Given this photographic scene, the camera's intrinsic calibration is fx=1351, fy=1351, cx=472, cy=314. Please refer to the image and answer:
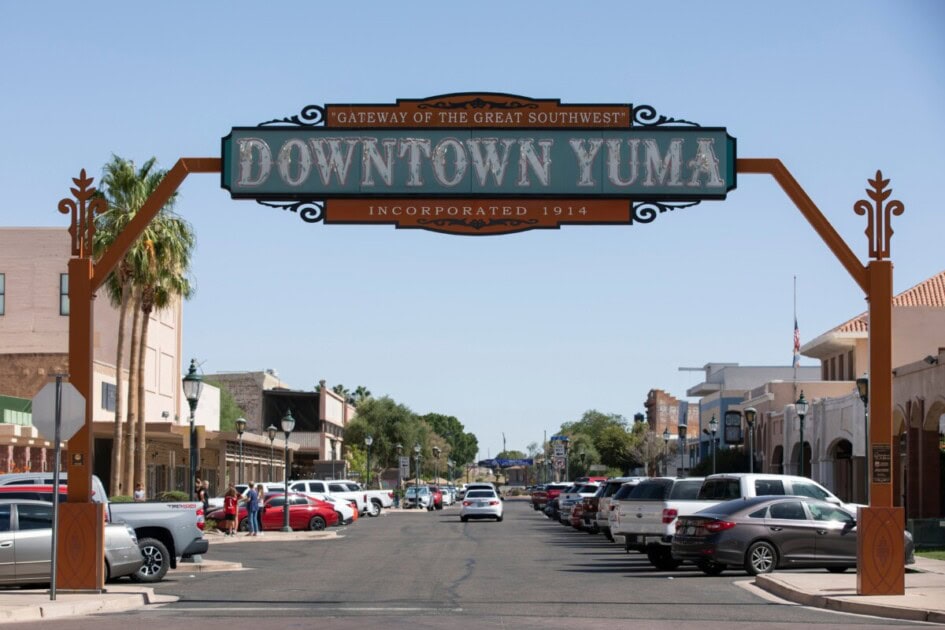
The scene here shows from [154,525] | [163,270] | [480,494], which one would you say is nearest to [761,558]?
[154,525]

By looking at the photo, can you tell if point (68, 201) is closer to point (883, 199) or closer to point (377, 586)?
point (377, 586)

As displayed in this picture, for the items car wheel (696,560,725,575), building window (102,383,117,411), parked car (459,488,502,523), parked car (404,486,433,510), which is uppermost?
building window (102,383,117,411)

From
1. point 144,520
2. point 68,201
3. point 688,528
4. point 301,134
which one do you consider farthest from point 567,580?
point 68,201

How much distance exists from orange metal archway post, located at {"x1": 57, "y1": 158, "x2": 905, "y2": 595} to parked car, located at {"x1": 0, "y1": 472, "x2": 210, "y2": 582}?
10.1ft

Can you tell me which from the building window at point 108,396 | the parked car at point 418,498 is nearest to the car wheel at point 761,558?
the building window at point 108,396

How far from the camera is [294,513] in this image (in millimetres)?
48500

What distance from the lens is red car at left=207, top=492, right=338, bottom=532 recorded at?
157ft

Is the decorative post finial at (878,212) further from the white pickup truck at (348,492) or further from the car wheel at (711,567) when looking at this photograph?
the white pickup truck at (348,492)

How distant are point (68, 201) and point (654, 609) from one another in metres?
10.3

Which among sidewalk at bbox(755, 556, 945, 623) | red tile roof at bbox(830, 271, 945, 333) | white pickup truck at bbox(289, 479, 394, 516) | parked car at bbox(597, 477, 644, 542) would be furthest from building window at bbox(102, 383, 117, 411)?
sidewalk at bbox(755, 556, 945, 623)

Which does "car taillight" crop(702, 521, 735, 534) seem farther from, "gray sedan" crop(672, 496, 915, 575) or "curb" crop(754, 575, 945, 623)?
"curb" crop(754, 575, 945, 623)

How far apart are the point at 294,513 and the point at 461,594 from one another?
28.7 metres

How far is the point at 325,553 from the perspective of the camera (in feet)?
111

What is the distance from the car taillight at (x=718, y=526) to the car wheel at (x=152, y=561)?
9634 mm
